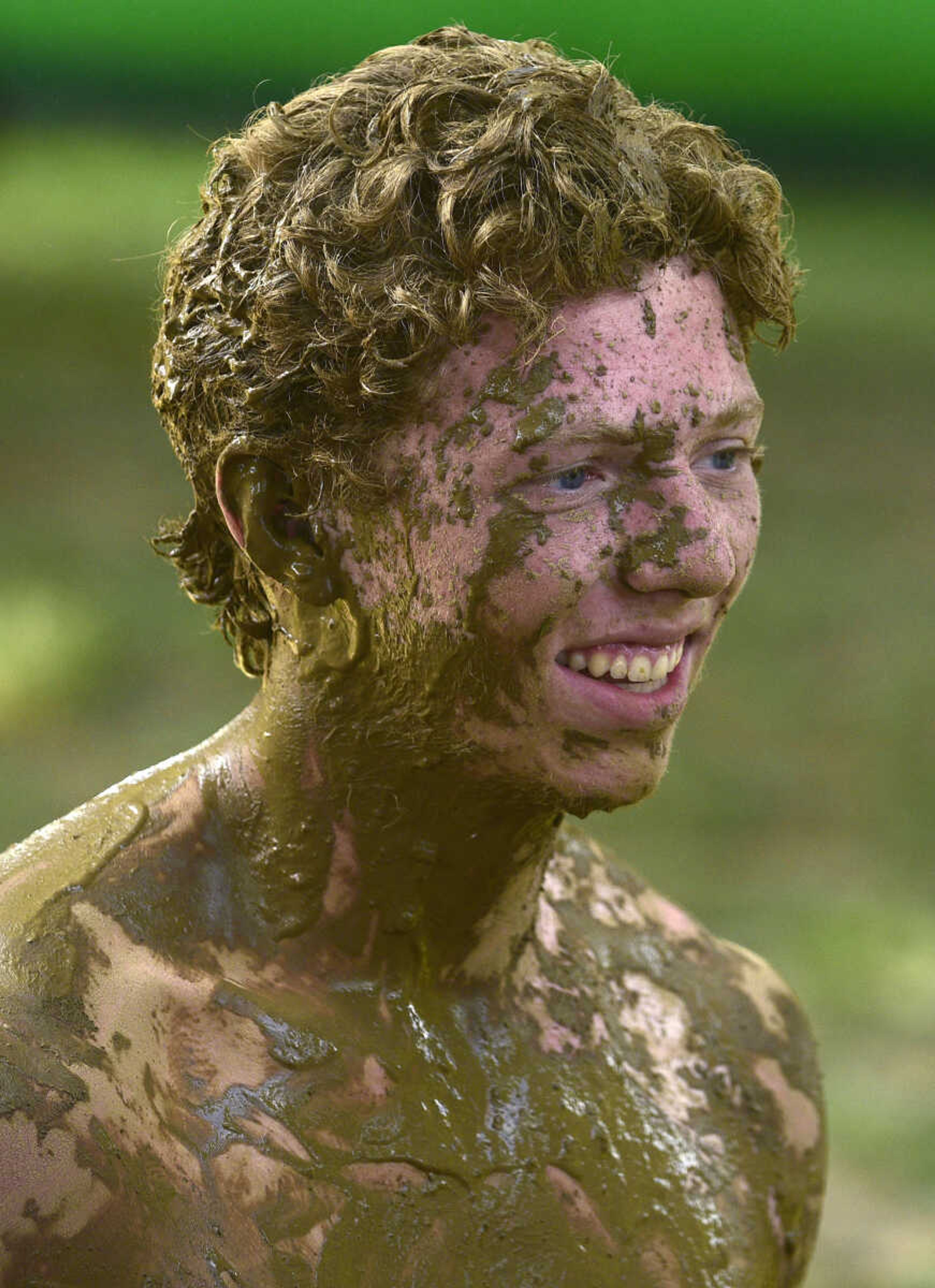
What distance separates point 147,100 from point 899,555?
2483 millimetres

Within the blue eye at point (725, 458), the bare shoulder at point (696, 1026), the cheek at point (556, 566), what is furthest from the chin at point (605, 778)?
the bare shoulder at point (696, 1026)

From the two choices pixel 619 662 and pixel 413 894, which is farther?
pixel 413 894

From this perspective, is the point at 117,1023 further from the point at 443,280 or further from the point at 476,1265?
the point at 443,280

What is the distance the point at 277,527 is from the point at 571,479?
29 centimetres

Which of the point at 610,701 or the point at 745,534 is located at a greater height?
the point at 745,534

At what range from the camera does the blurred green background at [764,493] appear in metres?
3.79

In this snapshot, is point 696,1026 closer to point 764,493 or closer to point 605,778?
point 605,778

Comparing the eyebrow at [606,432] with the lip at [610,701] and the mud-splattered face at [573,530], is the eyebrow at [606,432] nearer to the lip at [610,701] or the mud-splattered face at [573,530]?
the mud-splattered face at [573,530]

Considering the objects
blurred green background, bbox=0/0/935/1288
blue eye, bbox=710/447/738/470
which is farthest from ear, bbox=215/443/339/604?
blurred green background, bbox=0/0/935/1288

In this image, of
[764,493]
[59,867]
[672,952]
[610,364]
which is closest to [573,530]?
[610,364]

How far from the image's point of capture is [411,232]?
1.64 m

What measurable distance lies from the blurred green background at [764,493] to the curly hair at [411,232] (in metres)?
1.74

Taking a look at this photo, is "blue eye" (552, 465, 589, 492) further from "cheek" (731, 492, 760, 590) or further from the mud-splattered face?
"cheek" (731, 492, 760, 590)

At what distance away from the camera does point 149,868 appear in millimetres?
1761
